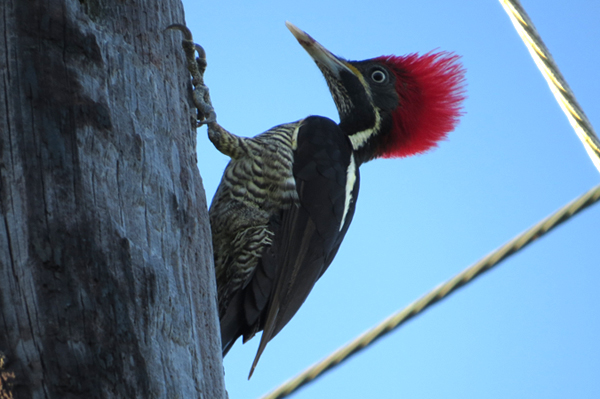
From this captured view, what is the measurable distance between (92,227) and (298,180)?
1.95 meters

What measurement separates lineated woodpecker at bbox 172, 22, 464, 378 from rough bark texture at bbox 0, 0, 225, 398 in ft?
2.40

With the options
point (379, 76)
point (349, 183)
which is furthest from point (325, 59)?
point (349, 183)

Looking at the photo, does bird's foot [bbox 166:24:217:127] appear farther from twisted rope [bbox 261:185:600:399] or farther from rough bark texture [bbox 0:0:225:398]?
twisted rope [bbox 261:185:600:399]

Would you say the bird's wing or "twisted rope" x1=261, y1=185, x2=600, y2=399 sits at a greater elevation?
the bird's wing

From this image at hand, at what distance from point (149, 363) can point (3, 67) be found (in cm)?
75

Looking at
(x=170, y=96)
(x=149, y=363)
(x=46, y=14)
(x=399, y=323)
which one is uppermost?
(x=46, y=14)

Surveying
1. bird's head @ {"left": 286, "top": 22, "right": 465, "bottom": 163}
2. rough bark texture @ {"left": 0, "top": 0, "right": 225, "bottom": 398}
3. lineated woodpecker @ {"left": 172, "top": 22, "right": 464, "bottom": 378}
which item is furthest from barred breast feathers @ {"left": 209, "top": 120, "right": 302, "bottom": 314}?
rough bark texture @ {"left": 0, "top": 0, "right": 225, "bottom": 398}

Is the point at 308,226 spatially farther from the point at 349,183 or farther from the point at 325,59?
the point at 325,59

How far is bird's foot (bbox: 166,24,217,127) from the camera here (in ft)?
8.37

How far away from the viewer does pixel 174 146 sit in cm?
193

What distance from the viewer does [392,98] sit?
433cm

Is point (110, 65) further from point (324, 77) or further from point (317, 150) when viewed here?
point (324, 77)

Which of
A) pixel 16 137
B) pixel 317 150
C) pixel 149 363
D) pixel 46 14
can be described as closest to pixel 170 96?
pixel 46 14

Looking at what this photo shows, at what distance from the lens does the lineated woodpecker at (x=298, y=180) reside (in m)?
3.10
